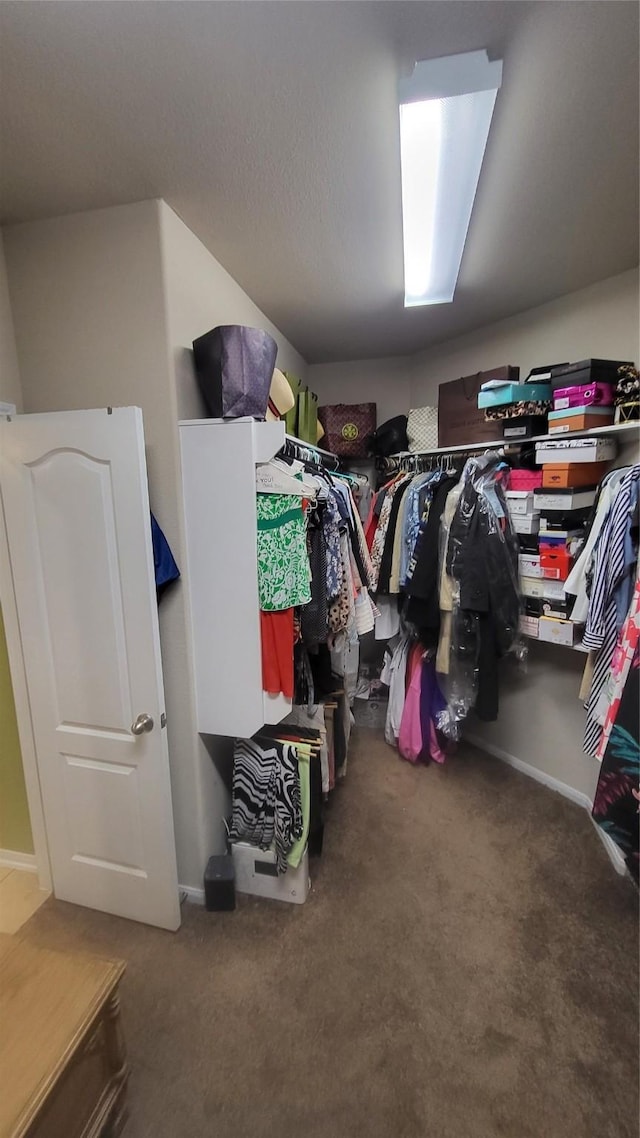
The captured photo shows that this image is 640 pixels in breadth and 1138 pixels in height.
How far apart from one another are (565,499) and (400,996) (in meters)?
2.03

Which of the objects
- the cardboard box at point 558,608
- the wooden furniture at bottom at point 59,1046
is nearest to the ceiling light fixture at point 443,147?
the cardboard box at point 558,608

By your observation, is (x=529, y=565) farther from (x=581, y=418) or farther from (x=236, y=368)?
(x=236, y=368)

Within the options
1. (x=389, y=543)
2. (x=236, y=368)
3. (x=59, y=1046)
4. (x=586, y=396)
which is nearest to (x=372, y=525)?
(x=389, y=543)

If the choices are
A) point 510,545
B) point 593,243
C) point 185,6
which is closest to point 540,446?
point 510,545

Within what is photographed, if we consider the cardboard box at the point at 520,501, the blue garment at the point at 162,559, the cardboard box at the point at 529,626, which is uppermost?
the cardboard box at the point at 520,501

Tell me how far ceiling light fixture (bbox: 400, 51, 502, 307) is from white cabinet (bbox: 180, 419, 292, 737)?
2.79 feet

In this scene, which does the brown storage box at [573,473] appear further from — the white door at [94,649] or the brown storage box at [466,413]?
the white door at [94,649]

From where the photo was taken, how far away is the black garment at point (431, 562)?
7.72 feet

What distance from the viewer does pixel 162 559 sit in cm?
155

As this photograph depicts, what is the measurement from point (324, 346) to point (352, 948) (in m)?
3.18

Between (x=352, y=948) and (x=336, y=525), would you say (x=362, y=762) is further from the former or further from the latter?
(x=336, y=525)

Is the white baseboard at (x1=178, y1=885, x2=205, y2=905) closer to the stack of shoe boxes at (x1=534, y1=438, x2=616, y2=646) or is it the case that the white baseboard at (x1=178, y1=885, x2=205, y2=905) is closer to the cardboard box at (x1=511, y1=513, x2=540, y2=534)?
the stack of shoe boxes at (x1=534, y1=438, x2=616, y2=646)

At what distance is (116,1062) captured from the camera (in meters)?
1.15

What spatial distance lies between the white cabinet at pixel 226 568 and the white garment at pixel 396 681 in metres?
1.24
